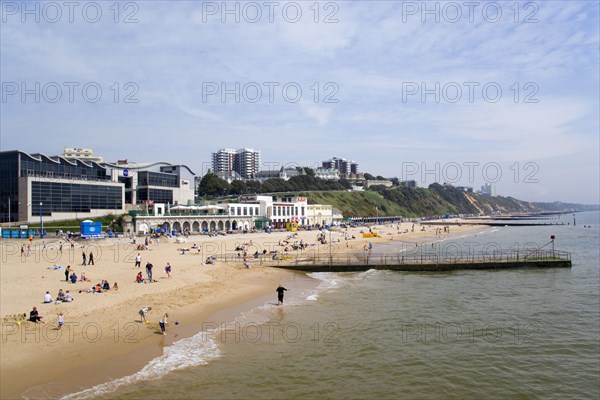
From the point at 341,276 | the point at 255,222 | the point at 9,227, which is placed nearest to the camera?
the point at 341,276

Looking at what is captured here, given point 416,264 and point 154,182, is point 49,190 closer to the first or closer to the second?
point 154,182

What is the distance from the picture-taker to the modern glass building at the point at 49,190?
5881 cm

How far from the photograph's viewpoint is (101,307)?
70.9 feet

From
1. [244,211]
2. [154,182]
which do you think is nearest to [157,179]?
[154,182]

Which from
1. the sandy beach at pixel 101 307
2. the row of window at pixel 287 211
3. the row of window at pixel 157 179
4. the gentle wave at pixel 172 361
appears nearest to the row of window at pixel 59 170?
the row of window at pixel 157 179

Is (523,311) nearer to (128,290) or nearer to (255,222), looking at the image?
(128,290)

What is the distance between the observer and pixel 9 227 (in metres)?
54.9

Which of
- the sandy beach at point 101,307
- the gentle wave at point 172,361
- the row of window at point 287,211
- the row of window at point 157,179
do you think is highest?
the row of window at point 157,179

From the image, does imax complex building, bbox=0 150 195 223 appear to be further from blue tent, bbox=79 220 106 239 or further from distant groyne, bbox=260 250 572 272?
distant groyne, bbox=260 250 572 272

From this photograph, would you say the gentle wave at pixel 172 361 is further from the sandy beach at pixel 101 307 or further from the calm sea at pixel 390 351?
the sandy beach at pixel 101 307

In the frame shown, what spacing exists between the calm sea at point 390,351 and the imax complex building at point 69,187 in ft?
158

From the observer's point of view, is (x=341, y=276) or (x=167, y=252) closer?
(x=341, y=276)

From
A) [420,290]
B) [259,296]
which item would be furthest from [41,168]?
[420,290]

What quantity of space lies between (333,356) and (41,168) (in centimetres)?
6095
